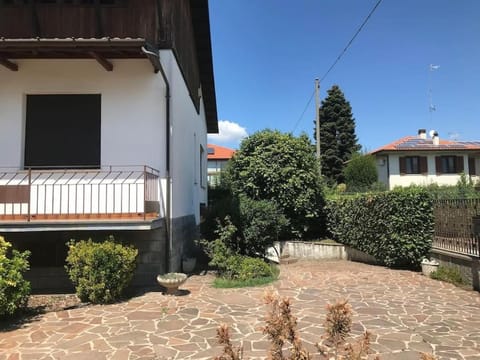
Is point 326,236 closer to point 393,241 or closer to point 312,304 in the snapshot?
point 393,241

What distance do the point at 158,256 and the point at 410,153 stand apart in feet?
89.0

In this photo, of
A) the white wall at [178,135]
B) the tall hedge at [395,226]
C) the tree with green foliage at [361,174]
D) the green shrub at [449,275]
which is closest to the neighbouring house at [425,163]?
the tree with green foliage at [361,174]

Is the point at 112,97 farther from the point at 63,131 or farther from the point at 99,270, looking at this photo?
the point at 99,270

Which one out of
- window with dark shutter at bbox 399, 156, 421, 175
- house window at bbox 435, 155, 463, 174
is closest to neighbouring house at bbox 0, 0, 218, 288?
window with dark shutter at bbox 399, 156, 421, 175

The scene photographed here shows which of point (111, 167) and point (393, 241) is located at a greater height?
point (111, 167)

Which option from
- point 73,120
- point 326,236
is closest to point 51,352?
point 73,120

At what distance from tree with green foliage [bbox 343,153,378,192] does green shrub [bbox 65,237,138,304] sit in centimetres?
2246

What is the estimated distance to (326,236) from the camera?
1382cm

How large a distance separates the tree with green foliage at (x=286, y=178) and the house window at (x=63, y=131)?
6.21 metres

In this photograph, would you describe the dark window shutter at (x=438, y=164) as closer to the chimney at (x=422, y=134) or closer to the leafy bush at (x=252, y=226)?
the chimney at (x=422, y=134)

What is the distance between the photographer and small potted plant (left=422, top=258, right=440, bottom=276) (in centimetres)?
907

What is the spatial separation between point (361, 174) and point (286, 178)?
53.4ft

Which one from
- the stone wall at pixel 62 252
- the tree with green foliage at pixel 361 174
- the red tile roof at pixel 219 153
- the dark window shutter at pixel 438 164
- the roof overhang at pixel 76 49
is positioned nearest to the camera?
the roof overhang at pixel 76 49

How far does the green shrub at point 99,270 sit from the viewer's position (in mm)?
6414
